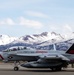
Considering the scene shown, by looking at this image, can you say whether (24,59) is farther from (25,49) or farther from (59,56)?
(59,56)

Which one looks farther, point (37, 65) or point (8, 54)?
point (8, 54)

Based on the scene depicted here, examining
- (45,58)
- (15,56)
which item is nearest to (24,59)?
(15,56)

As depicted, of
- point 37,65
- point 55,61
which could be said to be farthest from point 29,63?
point 55,61

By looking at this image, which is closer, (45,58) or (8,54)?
(45,58)

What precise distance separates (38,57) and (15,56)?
2.68 metres

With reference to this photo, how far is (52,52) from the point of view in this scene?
30.5m

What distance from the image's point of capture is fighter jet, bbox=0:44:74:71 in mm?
29094

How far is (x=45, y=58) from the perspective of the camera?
94.3 ft

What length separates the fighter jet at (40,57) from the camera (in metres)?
29.1

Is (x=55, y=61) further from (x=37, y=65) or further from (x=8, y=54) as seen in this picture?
(x=8, y=54)

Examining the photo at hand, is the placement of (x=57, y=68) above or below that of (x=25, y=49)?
below

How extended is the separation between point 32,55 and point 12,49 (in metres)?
2.66

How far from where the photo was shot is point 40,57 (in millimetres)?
29266

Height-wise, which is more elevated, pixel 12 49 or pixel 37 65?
pixel 12 49
